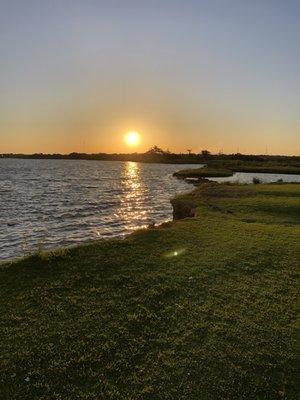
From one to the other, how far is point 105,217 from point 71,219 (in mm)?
3386

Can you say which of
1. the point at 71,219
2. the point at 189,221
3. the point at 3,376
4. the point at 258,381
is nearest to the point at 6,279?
the point at 3,376

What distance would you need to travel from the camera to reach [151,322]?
11.1m

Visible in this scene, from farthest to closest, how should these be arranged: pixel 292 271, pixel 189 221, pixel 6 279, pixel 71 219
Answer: pixel 71 219, pixel 189 221, pixel 292 271, pixel 6 279

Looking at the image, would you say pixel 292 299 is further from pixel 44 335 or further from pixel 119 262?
pixel 44 335

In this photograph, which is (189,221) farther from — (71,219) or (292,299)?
(71,219)

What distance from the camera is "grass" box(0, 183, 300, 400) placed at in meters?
8.79

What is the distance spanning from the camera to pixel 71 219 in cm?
3578

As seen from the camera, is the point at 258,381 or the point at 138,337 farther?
the point at 138,337

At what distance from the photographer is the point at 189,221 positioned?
2433 centimetres

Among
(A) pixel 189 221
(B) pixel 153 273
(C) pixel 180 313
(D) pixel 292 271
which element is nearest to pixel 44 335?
(C) pixel 180 313

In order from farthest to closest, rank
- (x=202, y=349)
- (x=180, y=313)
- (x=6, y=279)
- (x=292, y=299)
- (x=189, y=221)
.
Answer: (x=189, y=221) → (x=6, y=279) → (x=292, y=299) → (x=180, y=313) → (x=202, y=349)

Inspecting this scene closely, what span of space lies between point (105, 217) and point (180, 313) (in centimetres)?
2658

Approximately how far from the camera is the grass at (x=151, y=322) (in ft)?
28.8

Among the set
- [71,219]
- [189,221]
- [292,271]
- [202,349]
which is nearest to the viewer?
[202,349]
